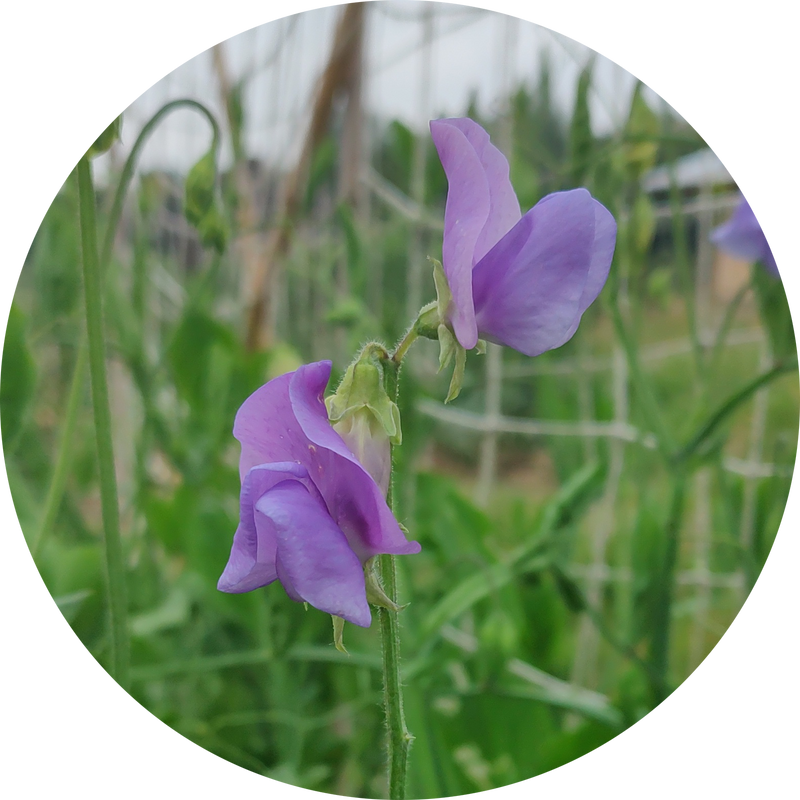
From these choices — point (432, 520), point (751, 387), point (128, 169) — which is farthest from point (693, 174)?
point (128, 169)

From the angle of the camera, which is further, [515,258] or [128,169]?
[128,169]

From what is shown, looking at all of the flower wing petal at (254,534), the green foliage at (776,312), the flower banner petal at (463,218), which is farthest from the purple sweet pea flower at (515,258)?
the green foliage at (776,312)

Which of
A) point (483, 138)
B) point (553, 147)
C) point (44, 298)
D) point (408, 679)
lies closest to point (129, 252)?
point (44, 298)

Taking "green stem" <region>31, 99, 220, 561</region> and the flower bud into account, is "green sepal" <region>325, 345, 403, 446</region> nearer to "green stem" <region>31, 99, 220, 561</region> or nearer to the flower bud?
the flower bud

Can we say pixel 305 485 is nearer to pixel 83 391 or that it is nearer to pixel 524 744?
pixel 83 391

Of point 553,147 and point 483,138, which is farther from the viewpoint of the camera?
point 553,147

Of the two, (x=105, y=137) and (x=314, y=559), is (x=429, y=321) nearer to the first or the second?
(x=314, y=559)
